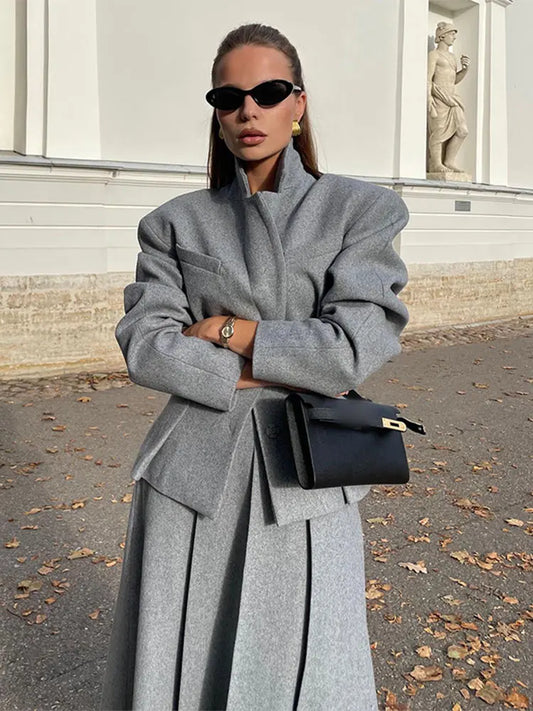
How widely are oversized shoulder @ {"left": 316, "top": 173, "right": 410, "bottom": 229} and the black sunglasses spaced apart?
21 cm

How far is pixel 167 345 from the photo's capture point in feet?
5.63

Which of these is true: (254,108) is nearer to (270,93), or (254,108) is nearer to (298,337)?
(270,93)

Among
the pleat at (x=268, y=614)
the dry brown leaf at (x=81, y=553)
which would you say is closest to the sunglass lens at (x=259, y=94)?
the pleat at (x=268, y=614)

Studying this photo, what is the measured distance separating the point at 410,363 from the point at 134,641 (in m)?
7.90

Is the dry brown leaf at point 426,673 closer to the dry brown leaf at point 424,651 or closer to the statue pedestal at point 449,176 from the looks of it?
the dry brown leaf at point 424,651

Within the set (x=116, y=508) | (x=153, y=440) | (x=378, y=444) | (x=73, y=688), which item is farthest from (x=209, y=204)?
(x=116, y=508)

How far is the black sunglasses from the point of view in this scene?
1.71 m

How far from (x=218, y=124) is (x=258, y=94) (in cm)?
21

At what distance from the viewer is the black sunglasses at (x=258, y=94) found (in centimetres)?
171

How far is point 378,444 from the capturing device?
1655 millimetres

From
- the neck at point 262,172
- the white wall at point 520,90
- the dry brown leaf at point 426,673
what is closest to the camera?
the neck at point 262,172

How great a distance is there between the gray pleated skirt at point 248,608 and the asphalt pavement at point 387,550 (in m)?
0.15

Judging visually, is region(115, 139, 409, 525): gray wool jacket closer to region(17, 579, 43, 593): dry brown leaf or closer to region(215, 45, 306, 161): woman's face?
region(215, 45, 306, 161): woman's face

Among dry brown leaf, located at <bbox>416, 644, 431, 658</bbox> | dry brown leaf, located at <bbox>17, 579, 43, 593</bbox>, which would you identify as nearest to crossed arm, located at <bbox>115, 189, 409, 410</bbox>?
dry brown leaf, located at <bbox>416, 644, 431, 658</bbox>
